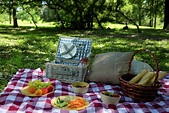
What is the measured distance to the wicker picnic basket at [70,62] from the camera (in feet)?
13.5

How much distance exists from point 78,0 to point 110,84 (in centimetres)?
1411

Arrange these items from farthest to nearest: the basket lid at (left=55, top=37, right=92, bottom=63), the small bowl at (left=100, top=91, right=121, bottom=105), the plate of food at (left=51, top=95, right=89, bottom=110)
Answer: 1. the basket lid at (left=55, top=37, right=92, bottom=63)
2. the small bowl at (left=100, top=91, right=121, bottom=105)
3. the plate of food at (left=51, top=95, right=89, bottom=110)

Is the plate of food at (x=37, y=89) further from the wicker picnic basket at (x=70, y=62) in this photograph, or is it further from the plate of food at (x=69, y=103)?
the wicker picnic basket at (x=70, y=62)

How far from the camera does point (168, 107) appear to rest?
3279 millimetres

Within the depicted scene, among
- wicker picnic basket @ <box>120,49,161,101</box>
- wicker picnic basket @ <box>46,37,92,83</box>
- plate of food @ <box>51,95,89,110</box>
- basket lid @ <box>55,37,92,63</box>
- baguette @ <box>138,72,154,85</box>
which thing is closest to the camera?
plate of food @ <box>51,95,89,110</box>

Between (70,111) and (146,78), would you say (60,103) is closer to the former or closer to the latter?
(70,111)

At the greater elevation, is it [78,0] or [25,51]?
[78,0]

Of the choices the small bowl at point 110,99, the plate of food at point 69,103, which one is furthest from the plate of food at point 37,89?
the small bowl at point 110,99

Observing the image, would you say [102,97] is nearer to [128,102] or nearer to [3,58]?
[128,102]

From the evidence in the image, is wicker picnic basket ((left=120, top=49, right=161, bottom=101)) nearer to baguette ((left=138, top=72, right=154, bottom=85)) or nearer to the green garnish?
baguette ((left=138, top=72, right=154, bottom=85))

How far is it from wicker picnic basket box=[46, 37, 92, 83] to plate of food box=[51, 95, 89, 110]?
906 mm

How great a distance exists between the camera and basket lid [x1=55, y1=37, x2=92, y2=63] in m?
4.45

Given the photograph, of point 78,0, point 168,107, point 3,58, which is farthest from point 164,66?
point 78,0

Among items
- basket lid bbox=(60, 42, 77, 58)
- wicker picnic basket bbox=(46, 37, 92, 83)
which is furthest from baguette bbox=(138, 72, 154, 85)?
basket lid bbox=(60, 42, 77, 58)
